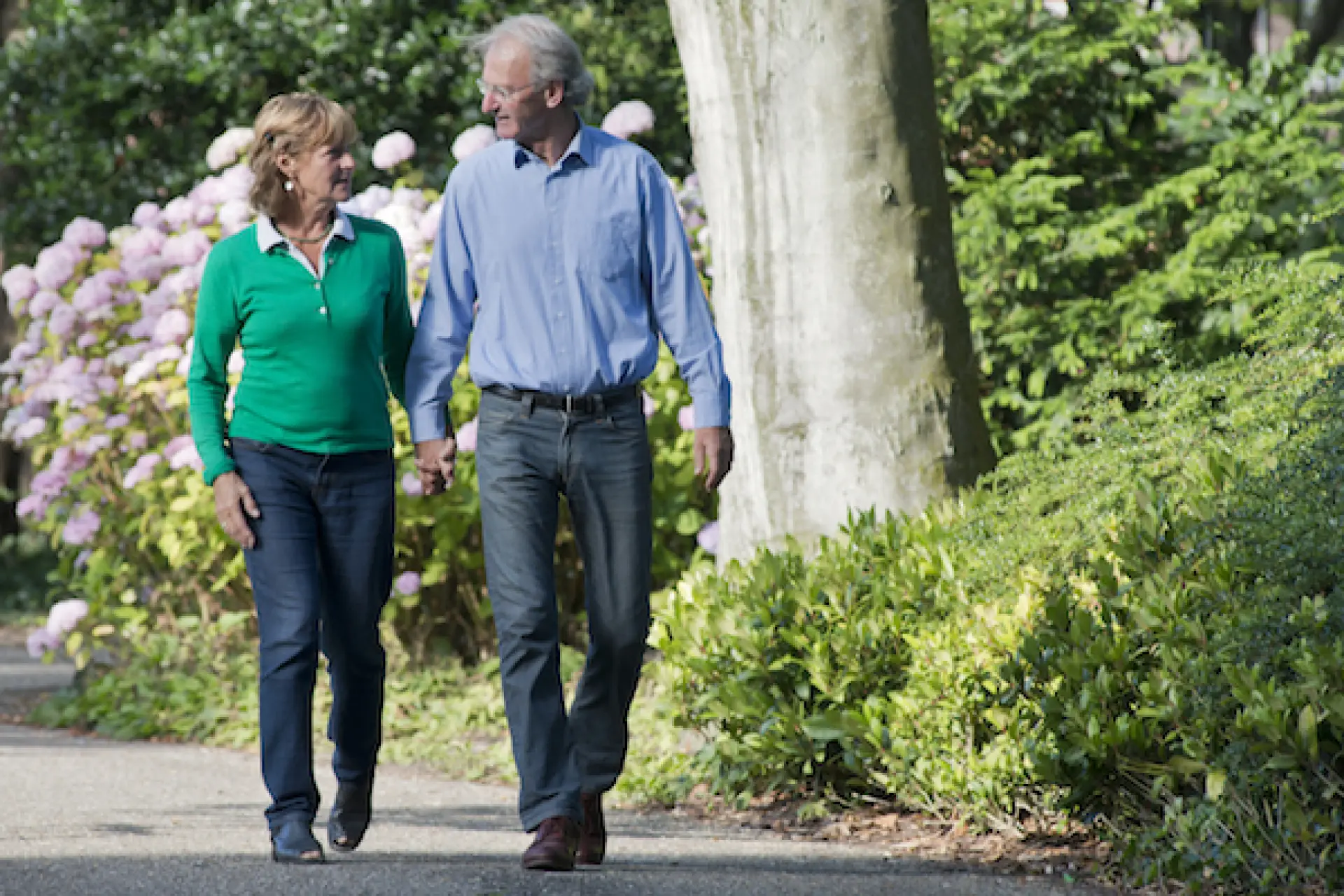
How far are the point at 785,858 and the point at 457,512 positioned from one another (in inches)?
148

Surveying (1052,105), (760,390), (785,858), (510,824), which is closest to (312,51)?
(1052,105)

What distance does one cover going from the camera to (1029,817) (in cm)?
502

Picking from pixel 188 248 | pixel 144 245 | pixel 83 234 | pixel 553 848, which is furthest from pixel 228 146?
pixel 553 848

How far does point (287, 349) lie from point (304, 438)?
0.23 m

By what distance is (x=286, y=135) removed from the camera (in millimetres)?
4582

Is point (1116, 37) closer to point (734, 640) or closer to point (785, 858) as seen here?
point (734, 640)

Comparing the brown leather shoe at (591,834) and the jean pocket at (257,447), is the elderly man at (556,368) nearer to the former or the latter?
the brown leather shoe at (591,834)

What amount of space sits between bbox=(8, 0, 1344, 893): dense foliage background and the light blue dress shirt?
1.18 meters

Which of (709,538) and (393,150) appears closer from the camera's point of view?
(709,538)

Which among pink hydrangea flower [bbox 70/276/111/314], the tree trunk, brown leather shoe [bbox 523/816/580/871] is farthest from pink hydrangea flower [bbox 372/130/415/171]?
brown leather shoe [bbox 523/816/580/871]

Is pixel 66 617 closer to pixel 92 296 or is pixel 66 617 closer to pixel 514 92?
pixel 92 296

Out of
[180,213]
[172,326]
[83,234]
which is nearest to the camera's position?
[172,326]

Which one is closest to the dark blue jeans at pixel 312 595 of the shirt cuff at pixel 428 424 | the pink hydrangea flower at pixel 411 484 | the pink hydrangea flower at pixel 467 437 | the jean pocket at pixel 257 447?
the jean pocket at pixel 257 447

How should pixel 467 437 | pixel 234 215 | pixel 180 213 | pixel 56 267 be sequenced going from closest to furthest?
1. pixel 467 437
2. pixel 234 215
3. pixel 180 213
4. pixel 56 267
